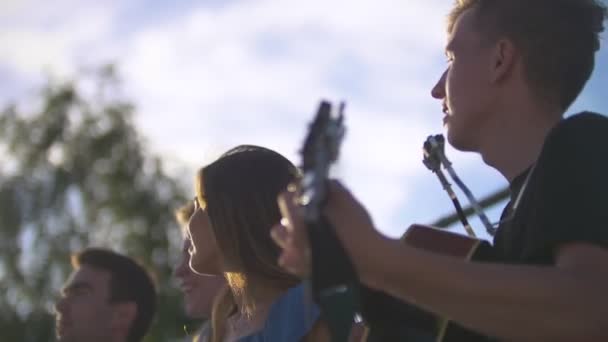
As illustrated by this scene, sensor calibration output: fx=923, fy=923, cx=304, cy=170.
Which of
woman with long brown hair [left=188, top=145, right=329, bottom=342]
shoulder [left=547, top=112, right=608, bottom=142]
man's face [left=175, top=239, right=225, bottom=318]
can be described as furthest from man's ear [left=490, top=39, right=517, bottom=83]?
man's face [left=175, top=239, right=225, bottom=318]

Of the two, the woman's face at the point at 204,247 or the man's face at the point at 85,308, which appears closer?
the woman's face at the point at 204,247

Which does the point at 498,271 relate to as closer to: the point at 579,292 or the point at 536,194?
the point at 579,292

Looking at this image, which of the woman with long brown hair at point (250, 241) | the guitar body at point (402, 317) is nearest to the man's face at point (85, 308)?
the woman with long brown hair at point (250, 241)

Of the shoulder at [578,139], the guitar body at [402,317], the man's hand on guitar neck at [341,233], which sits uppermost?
the shoulder at [578,139]

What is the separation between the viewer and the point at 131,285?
5.54 metres

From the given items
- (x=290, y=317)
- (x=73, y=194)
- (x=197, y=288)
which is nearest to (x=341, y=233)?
(x=290, y=317)

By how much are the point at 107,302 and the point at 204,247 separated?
2.80 meters

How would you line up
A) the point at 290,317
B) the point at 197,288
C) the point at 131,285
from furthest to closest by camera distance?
the point at 131,285, the point at 197,288, the point at 290,317

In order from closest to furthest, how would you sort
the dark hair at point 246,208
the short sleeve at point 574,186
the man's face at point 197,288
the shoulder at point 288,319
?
the short sleeve at point 574,186
the shoulder at point 288,319
the dark hair at point 246,208
the man's face at point 197,288

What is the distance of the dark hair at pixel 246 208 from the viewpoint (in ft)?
8.87

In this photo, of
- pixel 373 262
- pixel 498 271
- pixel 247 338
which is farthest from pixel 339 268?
pixel 247 338

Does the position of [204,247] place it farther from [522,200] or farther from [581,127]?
[581,127]

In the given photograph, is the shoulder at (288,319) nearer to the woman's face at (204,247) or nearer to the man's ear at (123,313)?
the woman's face at (204,247)

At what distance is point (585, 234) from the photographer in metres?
1.33
